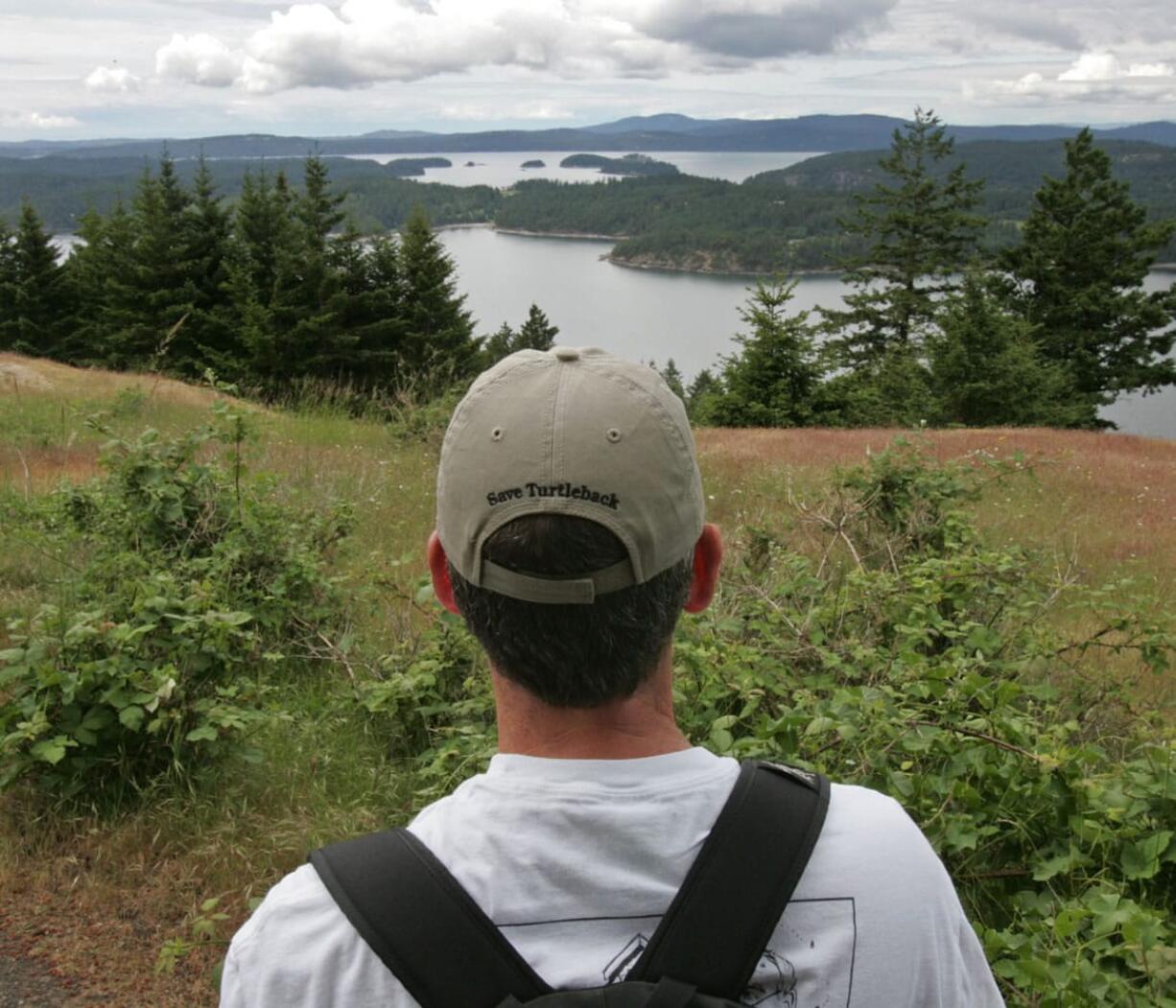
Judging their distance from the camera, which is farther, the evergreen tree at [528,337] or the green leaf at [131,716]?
the evergreen tree at [528,337]

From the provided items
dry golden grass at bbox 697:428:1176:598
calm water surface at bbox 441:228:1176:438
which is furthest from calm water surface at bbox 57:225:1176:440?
dry golden grass at bbox 697:428:1176:598

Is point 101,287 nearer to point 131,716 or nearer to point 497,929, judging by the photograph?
point 131,716

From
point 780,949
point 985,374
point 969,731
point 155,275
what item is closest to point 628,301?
point 155,275

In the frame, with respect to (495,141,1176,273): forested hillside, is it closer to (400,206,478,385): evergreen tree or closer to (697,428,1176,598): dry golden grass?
(400,206,478,385): evergreen tree

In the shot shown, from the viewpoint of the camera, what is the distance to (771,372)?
28156 millimetres

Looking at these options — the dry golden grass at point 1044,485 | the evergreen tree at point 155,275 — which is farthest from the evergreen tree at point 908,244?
the dry golden grass at point 1044,485

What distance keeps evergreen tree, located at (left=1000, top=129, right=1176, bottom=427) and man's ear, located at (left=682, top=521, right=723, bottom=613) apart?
45.8 meters

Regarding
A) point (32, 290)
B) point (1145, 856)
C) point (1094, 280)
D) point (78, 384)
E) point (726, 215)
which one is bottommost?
point (78, 384)

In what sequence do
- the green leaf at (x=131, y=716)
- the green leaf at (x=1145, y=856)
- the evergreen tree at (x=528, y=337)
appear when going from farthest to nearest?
the evergreen tree at (x=528, y=337) → the green leaf at (x=131, y=716) → the green leaf at (x=1145, y=856)

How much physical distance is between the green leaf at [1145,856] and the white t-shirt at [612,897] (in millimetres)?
1803

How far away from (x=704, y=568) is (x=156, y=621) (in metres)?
2.86

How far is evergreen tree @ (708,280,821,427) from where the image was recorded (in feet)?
90.3

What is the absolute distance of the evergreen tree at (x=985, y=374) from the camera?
99.7ft

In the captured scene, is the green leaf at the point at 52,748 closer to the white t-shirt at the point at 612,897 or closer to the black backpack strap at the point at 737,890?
the white t-shirt at the point at 612,897
